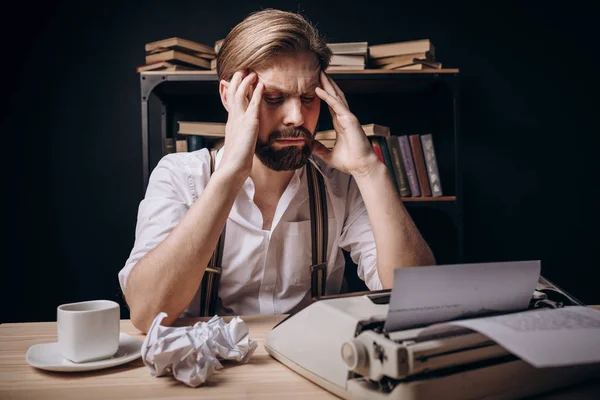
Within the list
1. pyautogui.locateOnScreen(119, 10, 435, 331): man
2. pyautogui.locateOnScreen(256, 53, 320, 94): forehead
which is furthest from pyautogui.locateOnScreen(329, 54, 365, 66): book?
pyautogui.locateOnScreen(256, 53, 320, 94): forehead

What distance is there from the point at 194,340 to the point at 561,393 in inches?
18.9

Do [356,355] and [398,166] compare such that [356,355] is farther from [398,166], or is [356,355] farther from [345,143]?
[398,166]

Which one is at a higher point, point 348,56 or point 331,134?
point 348,56

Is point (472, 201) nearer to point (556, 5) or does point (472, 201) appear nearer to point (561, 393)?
point (556, 5)

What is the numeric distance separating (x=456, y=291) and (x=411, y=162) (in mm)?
1686

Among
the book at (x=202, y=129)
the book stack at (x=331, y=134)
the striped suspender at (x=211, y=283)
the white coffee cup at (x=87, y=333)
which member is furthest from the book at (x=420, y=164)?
the white coffee cup at (x=87, y=333)

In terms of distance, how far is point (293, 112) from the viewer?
125 cm

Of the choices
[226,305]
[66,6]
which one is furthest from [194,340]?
[66,6]

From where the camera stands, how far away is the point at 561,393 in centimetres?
64

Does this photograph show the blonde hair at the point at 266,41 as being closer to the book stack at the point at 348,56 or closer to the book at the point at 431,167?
the book stack at the point at 348,56

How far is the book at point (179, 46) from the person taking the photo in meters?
2.11

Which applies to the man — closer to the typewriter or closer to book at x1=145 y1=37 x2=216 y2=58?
the typewriter

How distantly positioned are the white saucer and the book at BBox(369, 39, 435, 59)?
5.56ft

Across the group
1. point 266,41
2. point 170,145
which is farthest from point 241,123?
point 170,145
